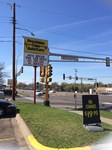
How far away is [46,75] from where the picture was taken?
30.7 meters

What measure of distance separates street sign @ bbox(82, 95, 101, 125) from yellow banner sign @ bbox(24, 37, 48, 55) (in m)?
18.9

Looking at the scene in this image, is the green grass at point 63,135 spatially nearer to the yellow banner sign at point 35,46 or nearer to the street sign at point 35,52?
the street sign at point 35,52

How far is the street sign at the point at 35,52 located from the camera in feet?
96.9

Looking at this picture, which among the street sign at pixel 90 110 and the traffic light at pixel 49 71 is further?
the traffic light at pixel 49 71

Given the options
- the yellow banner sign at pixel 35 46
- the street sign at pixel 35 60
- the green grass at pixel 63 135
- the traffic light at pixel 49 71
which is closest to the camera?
the green grass at pixel 63 135

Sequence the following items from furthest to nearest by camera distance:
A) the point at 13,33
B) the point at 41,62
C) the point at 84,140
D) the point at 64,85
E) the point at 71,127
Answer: the point at 64,85 → the point at 13,33 → the point at 41,62 → the point at 71,127 → the point at 84,140

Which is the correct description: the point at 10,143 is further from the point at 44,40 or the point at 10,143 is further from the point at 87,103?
the point at 44,40

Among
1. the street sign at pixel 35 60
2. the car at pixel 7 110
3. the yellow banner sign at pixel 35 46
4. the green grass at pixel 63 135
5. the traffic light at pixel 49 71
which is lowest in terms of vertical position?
the green grass at pixel 63 135

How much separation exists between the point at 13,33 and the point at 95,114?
22574 mm

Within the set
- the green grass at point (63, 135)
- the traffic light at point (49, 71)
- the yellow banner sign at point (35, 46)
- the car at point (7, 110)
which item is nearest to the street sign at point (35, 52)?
the yellow banner sign at point (35, 46)

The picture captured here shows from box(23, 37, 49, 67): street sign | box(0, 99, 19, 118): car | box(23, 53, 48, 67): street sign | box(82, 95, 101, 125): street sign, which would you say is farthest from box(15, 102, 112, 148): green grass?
box(23, 37, 49, 67): street sign

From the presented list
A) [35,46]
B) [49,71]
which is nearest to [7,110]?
[49,71]

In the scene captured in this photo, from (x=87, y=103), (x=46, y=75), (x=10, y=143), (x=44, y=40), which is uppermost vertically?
(x=44, y=40)

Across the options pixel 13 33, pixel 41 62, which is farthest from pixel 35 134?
pixel 13 33
